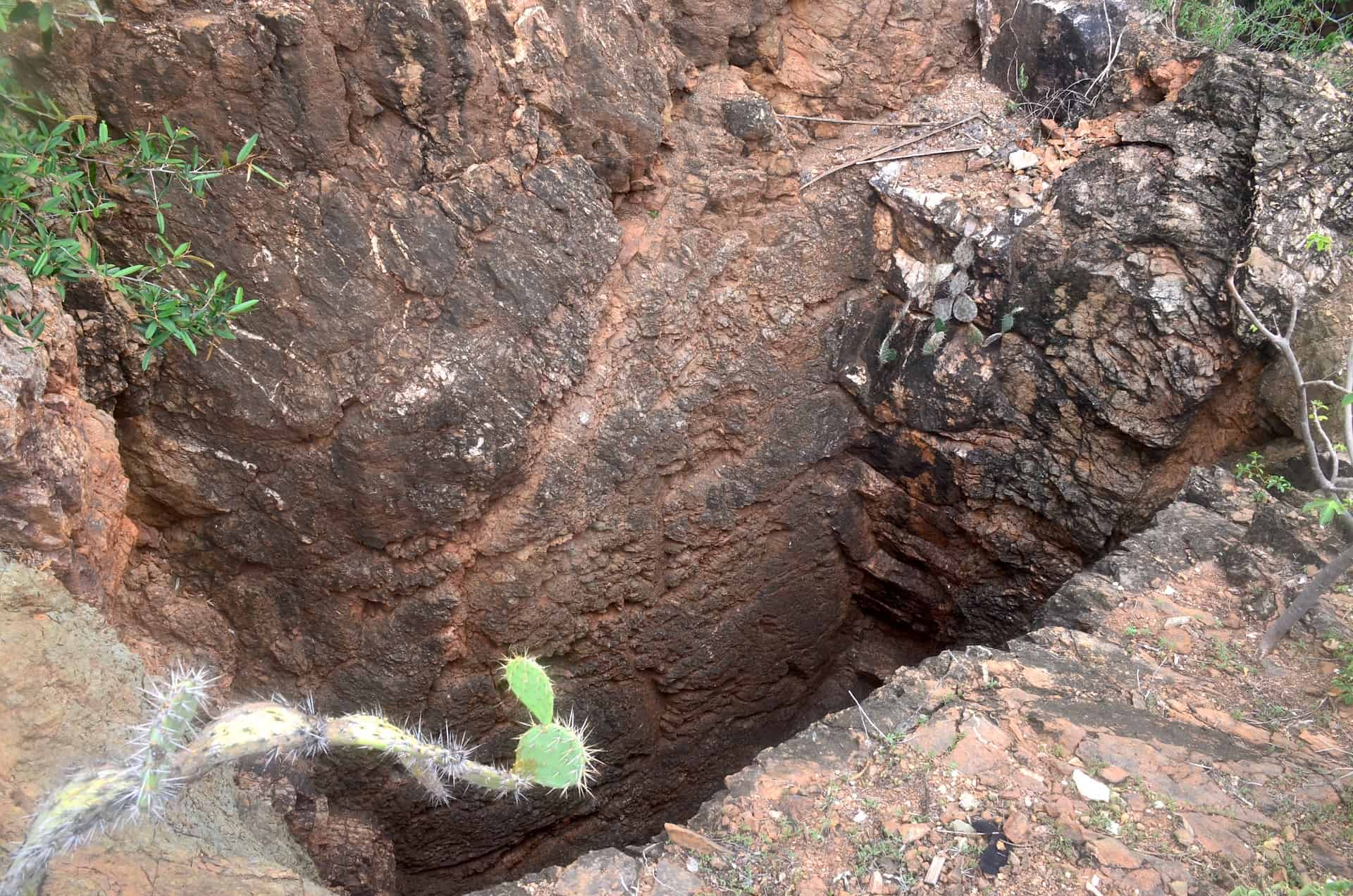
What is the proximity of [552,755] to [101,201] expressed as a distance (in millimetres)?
2373

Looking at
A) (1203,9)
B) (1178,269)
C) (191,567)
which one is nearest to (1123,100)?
(1203,9)

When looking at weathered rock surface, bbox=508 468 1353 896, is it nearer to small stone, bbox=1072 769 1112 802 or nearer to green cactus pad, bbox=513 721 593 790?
small stone, bbox=1072 769 1112 802

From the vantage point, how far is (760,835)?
9.56 feet

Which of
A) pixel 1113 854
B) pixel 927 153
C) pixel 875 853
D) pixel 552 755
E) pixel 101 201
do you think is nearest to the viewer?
pixel 552 755

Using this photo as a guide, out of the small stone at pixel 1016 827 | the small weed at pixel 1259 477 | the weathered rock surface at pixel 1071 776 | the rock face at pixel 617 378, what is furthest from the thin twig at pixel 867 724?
the small weed at pixel 1259 477

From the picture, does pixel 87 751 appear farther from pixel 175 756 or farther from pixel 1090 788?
pixel 1090 788

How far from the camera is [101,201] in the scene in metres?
3.01

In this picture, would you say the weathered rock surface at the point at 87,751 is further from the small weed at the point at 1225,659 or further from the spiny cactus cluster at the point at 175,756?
the small weed at the point at 1225,659

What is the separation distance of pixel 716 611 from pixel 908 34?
3252mm

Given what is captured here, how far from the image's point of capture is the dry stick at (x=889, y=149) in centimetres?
464

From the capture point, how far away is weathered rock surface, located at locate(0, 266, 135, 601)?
273 centimetres

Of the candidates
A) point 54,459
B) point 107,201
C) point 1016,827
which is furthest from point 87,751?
point 1016,827

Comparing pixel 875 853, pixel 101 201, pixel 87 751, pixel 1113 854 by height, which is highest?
pixel 101 201

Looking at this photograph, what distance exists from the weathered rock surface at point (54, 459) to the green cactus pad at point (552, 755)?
170 centimetres
